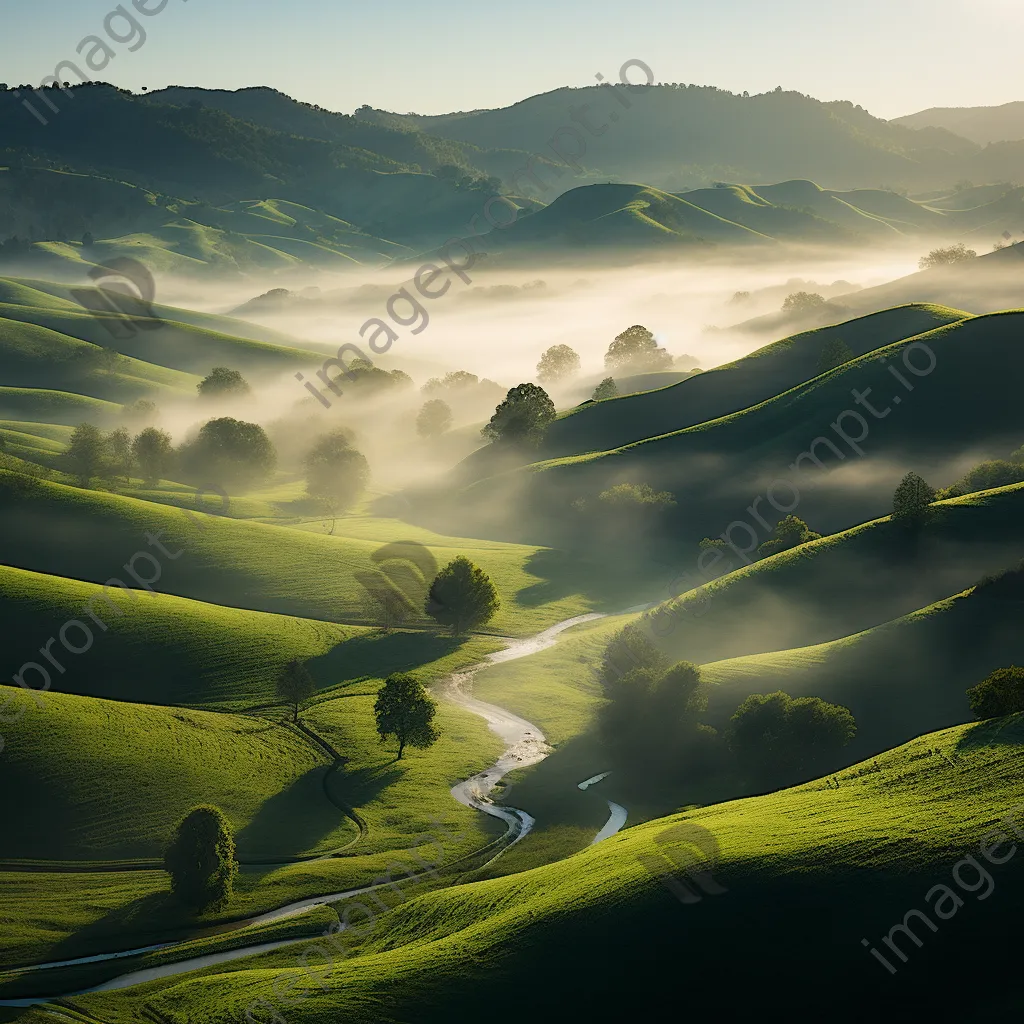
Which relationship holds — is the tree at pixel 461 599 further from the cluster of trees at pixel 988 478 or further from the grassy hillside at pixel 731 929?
the grassy hillside at pixel 731 929

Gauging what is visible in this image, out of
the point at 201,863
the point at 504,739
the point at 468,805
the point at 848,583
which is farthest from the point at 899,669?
the point at 201,863

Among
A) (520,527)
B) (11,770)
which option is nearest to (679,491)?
(520,527)

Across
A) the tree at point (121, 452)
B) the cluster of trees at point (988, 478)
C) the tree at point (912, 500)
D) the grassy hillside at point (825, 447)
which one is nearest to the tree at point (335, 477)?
the grassy hillside at point (825, 447)

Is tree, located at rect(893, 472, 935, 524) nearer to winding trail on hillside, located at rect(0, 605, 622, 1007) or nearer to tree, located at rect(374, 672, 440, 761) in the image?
winding trail on hillside, located at rect(0, 605, 622, 1007)

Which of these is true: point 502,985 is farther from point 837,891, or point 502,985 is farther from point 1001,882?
point 1001,882

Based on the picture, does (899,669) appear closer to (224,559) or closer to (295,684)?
(295,684)

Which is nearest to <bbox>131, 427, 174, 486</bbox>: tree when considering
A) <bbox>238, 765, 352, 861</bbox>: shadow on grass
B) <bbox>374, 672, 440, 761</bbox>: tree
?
<bbox>374, 672, 440, 761</bbox>: tree
